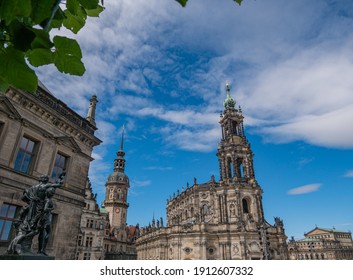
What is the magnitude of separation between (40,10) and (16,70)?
0.32 meters

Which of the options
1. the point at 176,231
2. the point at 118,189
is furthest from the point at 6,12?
the point at 118,189

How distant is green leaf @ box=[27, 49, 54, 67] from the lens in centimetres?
132

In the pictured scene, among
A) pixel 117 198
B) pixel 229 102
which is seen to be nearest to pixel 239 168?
pixel 229 102

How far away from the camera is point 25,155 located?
11.9 metres

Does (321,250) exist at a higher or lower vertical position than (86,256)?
higher

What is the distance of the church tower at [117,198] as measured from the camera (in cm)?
6469

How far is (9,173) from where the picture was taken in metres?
10.7

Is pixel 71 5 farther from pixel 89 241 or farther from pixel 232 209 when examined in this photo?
pixel 89 241

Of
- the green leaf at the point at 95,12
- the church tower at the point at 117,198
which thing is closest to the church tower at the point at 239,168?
the church tower at the point at 117,198

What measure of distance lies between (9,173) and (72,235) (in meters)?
4.98

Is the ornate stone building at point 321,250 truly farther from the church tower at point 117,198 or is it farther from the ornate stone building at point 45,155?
the ornate stone building at point 45,155

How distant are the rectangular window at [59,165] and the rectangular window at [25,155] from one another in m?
1.39

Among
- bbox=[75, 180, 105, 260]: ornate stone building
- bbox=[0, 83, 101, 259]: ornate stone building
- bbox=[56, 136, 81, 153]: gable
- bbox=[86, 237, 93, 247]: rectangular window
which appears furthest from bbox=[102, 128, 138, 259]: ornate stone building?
bbox=[56, 136, 81, 153]: gable
